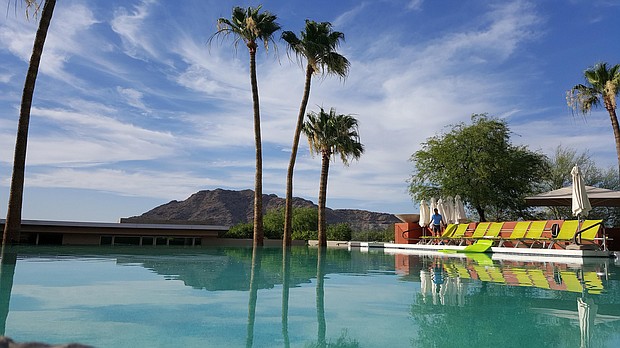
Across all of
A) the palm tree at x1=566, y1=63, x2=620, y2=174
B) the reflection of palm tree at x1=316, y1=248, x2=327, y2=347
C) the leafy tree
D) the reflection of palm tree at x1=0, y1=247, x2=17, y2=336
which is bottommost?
the reflection of palm tree at x1=316, y1=248, x2=327, y2=347

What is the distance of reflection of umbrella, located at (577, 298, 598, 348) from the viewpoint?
352cm

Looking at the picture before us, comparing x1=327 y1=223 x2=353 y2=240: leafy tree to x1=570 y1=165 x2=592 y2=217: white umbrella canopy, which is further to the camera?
x1=327 y1=223 x2=353 y2=240: leafy tree

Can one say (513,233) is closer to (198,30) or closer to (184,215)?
(198,30)

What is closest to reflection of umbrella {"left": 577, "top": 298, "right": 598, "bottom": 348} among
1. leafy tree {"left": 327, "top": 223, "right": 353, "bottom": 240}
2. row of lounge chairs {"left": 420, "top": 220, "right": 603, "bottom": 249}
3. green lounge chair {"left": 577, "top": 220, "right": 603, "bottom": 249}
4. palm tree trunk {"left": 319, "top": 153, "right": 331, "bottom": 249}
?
green lounge chair {"left": 577, "top": 220, "right": 603, "bottom": 249}

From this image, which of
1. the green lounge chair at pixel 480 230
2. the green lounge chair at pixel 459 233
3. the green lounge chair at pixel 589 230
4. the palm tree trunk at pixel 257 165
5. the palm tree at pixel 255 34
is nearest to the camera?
the green lounge chair at pixel 589 230

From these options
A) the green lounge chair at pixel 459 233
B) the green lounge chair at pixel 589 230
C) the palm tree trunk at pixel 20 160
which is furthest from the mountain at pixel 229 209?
the palm tree trunk at pixel 20 160

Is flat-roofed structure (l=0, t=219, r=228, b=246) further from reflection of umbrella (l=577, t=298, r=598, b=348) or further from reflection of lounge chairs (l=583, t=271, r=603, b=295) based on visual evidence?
reflection of umbrella (l=577, t=298, r=598, b=348)

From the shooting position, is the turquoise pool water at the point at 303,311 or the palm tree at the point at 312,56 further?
the palm tree at the point at 312,56

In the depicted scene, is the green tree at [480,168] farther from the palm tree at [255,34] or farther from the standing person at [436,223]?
the palm tree at [255,34]

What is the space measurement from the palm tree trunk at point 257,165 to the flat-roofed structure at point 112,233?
7.10m

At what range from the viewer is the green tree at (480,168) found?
2717 centimetres

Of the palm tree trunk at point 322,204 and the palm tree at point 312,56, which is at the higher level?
the palm tree at point 312,56

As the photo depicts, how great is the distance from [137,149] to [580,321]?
76.7 ft

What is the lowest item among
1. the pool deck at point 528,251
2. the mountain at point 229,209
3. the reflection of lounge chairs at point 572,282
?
the reflection of lounge chairs at point 572,282
